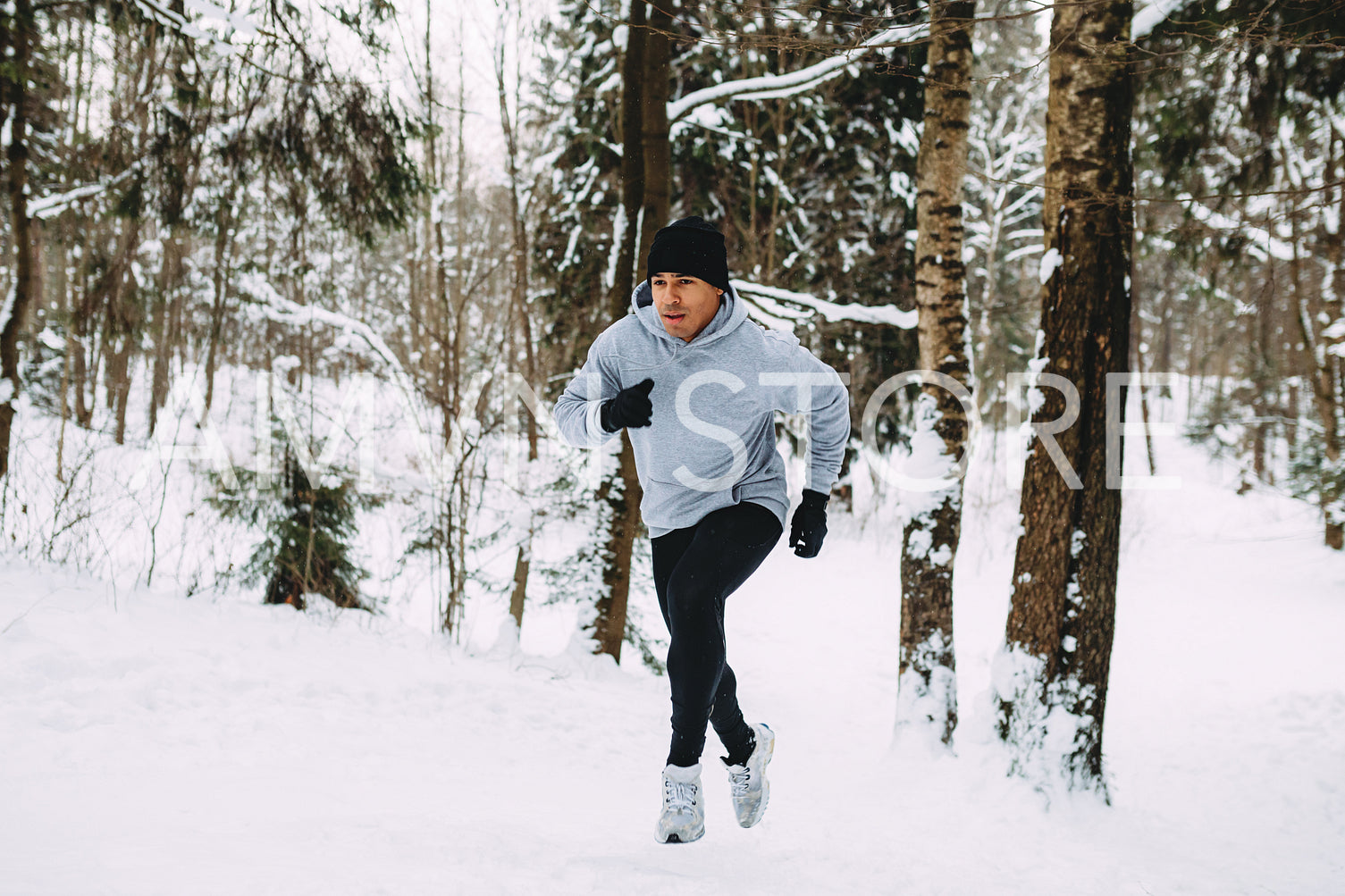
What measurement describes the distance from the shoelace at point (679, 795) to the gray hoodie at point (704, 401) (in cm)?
88

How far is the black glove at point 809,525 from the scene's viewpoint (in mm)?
2854

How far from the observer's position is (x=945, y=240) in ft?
17.8

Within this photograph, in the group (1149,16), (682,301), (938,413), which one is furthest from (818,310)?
(682,301)

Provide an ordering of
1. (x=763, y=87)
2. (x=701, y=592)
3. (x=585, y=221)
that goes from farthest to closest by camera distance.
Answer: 1. (x=585, y=221)
2. (x=763, y=87)
3. (x=701, y=592)

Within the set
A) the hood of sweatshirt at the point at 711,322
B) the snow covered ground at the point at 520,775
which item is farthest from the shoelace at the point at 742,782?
the hood of sweatshirt at the point at 711,322

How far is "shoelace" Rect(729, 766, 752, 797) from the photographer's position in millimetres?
3053

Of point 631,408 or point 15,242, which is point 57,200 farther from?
point 631,408

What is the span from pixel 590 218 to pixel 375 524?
7499 millimetres

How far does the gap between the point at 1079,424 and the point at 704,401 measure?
8.77 ft

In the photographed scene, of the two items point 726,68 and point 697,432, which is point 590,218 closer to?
point 726,68

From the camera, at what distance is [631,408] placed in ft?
8.52

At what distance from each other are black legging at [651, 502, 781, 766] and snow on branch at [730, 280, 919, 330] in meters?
3.25

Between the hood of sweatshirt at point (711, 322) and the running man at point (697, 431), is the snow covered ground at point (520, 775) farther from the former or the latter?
the hood of sweatshirt at point (711, 322)

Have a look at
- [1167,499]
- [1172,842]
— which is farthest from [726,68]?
[1167,499]
